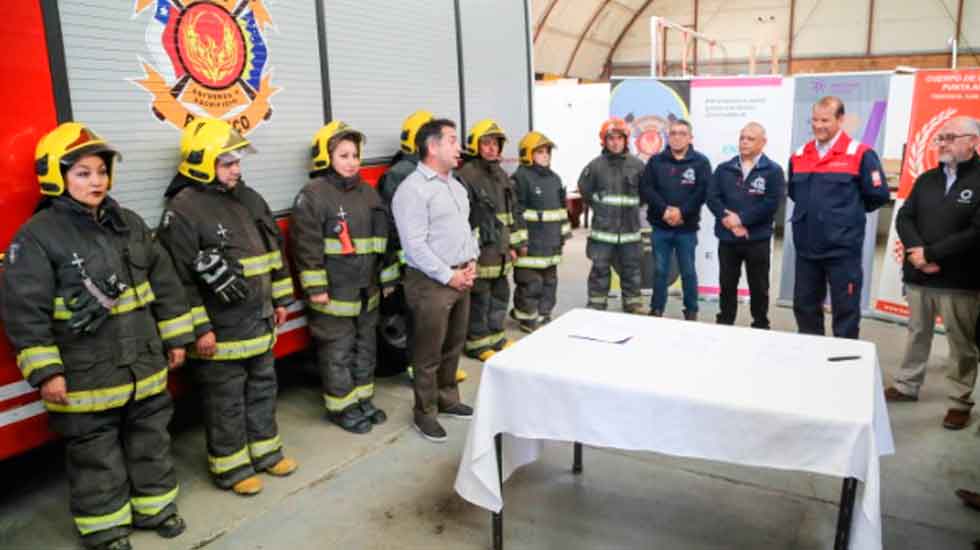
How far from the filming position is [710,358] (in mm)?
2693

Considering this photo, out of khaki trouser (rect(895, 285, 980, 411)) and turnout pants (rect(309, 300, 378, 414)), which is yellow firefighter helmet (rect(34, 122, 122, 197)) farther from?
A: khaki trouser (rect(895, 285, 980, 411))

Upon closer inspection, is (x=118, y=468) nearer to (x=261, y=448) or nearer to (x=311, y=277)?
(x=261, y=448)

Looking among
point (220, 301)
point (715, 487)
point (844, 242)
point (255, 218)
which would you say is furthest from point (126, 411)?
point (844, 242)

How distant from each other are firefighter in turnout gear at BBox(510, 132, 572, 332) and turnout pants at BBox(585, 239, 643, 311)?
1.47ft

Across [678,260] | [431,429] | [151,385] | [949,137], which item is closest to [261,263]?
[151,385]

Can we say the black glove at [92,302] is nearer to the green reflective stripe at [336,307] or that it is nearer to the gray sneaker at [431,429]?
the green reflective stripe at [336,307]

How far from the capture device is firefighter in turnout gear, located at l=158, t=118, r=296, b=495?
3176mm

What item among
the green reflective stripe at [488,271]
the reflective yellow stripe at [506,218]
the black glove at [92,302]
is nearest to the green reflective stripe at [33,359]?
the black glove at [92,302]

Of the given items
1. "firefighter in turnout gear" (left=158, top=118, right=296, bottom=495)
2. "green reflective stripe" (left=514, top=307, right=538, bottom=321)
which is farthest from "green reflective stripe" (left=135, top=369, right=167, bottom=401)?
"green reflective stripe" (left=514, top=307, right=538, bottom=321)

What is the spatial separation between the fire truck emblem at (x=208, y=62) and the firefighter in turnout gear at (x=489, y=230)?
163cm

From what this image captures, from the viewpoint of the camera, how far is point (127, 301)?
2824mm

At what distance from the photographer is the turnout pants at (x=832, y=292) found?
460 cm

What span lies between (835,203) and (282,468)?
12.3ft

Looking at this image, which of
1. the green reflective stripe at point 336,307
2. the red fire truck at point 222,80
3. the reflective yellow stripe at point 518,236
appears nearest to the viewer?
the red fire truck at point 222,80
